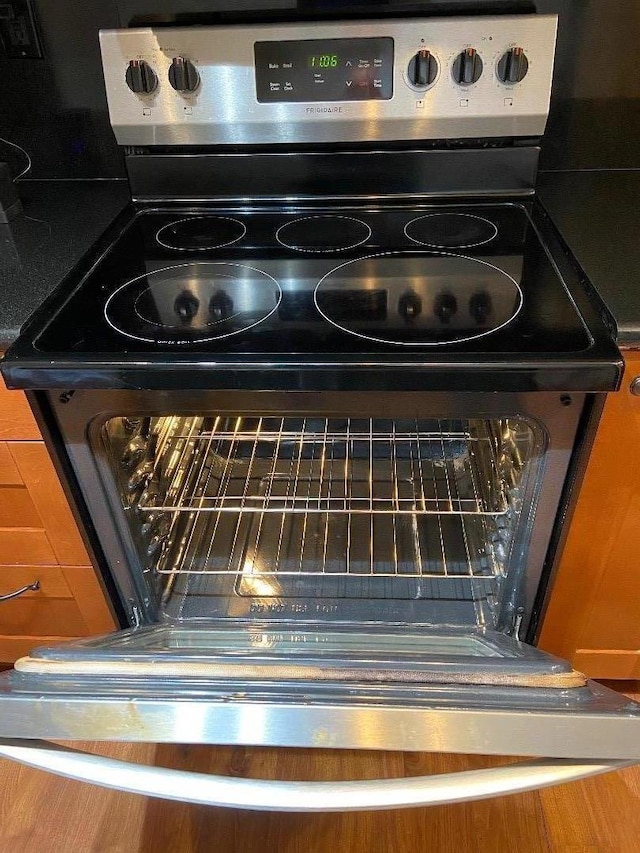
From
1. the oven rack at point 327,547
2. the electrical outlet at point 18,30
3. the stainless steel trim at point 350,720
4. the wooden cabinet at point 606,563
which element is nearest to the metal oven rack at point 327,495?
the oven rack at point 327,547

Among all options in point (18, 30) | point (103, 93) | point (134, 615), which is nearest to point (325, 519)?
point (134, 615)

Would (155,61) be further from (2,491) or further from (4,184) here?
(2,491)

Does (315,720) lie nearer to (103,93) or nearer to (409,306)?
(409,306)

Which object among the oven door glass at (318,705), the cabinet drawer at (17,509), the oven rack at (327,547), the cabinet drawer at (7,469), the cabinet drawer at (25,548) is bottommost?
the oven rack at (327,547)

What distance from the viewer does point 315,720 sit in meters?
0.56

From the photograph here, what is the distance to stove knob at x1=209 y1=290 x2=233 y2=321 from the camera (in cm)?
87

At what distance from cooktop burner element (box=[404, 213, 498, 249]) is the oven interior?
29 cm

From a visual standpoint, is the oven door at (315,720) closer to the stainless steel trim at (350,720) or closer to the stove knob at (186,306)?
the stainless steel trim at (350,720)

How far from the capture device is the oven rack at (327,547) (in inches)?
46.1

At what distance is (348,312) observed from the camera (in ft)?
2.81

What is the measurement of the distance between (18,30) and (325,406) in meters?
0.93

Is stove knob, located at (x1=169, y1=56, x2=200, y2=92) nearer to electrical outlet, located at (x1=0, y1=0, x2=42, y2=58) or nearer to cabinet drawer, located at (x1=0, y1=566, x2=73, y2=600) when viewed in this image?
electrical outlet, located at (x1=0, y1=0, x2=42, y2=58)

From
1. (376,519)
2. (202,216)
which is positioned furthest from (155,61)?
(376,519)

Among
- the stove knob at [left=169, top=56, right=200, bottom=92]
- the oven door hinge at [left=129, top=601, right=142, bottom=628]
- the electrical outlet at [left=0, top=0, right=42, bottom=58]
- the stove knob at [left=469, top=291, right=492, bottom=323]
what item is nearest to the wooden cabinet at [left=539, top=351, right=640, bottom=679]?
the stove knob at [left=469, top=291, right=492, bottom=323]
